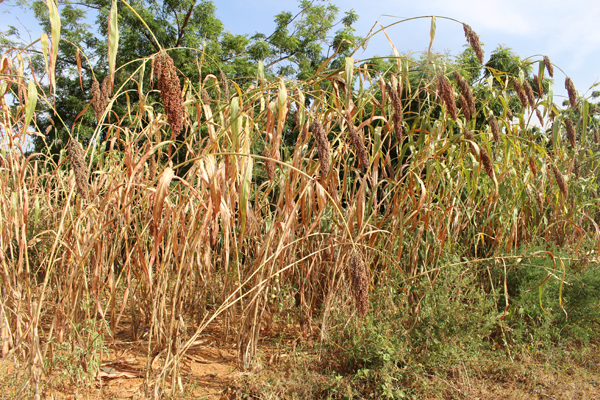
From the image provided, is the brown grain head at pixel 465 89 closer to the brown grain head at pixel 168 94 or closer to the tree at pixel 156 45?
the brown grain head at pixel 168 94

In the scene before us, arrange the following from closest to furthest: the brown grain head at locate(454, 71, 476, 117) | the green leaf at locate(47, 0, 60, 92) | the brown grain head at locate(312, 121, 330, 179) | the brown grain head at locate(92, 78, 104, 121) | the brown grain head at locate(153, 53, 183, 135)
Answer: the green leaf at locate(47, 0, 60, 92)
the brown grain head at locate(153, 53, 183, 135)
the brown grain head at locate(312, 121, 330, 179)
the brown grain head at locate(92, 78, 104, 121)
the brown grain head at locate(454, 71, 476, 117)

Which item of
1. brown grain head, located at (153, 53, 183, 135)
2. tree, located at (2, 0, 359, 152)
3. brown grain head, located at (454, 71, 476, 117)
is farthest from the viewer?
tree, located at (2, 0, 359, 152)

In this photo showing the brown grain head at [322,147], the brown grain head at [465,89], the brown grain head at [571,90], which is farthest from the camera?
the brown grain head at [571,90]

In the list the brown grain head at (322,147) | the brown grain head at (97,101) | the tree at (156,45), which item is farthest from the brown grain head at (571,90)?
the tree at (156,45)

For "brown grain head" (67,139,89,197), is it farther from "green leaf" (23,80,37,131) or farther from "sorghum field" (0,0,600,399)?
"green leaf" (23,80,37,131)

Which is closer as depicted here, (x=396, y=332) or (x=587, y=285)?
(x=396, y=332)

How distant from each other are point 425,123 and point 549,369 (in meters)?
1.26

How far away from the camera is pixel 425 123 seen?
6.25 ft

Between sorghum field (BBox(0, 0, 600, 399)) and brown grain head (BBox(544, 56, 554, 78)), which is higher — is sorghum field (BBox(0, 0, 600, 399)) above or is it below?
below

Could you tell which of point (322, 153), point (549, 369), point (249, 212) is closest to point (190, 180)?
point (249, 212)

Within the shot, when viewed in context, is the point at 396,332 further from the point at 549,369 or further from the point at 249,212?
the point at 249,212

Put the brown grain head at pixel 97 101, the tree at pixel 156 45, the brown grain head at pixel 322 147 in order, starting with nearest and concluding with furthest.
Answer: the brown grain head at pixel 322 147
the brown grain head at pixel 97 101
the tree at pixel 156 45

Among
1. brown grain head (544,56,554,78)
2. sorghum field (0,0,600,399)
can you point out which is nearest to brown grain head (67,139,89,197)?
sorghum field (0,0,600,399)

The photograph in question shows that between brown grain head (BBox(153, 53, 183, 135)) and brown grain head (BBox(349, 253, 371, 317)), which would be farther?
brown grain head (BBox(349, 253, 371, 317))
